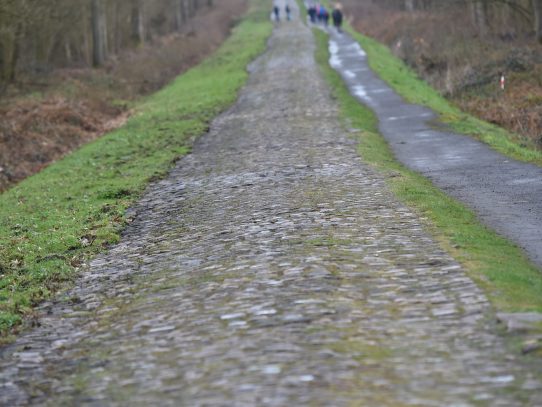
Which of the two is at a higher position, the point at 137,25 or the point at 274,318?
the point at 137,25

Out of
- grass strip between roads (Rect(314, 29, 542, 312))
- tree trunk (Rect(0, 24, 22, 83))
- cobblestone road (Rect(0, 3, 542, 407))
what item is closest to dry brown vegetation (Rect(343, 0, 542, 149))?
grass strip between roads (Rect(314, 29, 542, 312))

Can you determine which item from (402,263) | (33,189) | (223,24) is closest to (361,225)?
(402,263)

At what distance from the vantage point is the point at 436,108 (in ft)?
94.5

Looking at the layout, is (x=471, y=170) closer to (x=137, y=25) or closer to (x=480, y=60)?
(x=480, y=60)

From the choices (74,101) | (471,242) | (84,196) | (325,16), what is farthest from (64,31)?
(471,242)

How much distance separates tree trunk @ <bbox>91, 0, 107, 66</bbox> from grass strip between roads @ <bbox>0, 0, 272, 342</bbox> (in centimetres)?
821

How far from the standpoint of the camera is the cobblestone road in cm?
750

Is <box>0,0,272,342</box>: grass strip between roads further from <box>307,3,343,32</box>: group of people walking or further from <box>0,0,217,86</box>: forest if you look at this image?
<box>307,3,343,32</box>: group of people walking

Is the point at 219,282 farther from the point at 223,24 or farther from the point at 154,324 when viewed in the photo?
the point at 223,24

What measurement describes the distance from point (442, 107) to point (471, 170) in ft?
36.8

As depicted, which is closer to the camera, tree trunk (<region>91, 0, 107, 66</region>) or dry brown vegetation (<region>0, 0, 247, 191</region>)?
dry brown vegetation (<region>0, 0, 247, 191</region>)

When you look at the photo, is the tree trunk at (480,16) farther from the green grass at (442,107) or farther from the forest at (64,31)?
the forest at (64,31)

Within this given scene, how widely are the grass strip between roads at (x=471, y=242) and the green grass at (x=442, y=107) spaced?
2.79 meters

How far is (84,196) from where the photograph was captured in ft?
62.7
